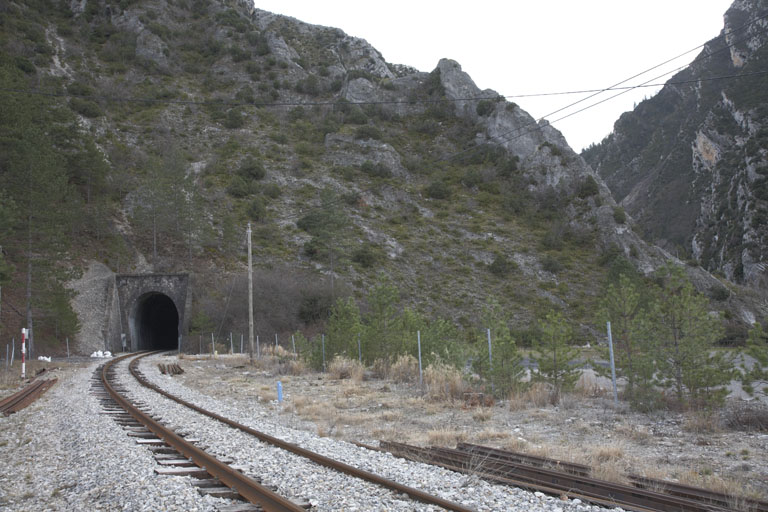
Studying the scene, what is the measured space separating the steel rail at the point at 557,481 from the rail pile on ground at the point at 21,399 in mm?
9644

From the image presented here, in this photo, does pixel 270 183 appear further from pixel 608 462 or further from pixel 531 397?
pixel 608 462

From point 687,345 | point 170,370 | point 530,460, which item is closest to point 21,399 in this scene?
point 170,370

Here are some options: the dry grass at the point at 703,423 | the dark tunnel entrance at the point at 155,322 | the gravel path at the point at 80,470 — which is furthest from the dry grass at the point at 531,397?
the dark tunnel entrance at the point at 155,322

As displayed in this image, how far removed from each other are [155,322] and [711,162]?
97016 millimetres

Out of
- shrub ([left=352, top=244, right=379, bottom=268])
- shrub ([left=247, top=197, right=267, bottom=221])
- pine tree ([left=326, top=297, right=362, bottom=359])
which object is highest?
shrub ([left=247, top=197, right=267, bottom=221])

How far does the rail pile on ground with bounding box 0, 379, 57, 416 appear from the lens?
37.9ft

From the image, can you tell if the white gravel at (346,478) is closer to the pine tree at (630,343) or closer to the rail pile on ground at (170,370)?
the pine tree at (630,343)

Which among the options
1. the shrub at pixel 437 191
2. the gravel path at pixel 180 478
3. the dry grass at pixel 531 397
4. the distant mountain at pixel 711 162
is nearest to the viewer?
the gravel path at pixel 180 478

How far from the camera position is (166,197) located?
47469mm

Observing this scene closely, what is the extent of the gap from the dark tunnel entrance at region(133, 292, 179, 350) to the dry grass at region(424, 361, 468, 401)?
33696 millimetres

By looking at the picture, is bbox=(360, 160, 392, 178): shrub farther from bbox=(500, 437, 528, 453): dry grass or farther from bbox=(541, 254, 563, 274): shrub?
bbox=(500, 437, 528, 453): dry grass

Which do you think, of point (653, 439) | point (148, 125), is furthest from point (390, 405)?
point (148, 125)

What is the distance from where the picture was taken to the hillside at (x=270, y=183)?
38.0 meters

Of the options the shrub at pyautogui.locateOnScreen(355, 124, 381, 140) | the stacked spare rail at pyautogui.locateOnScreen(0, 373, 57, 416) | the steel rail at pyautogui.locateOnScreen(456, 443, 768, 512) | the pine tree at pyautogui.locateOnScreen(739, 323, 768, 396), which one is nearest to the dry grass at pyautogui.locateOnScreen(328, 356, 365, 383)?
the stacked spare rail at pyautogui.locateOnScreen(0, 373, 57, 416)
